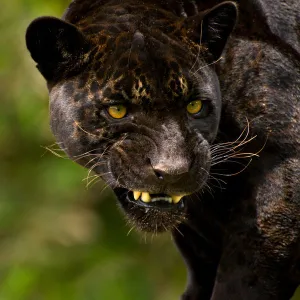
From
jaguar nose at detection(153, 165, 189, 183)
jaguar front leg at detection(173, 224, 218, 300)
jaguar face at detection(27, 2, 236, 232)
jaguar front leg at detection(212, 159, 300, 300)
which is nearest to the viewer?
jaguar nose at detection(153, 165, 189, 183)

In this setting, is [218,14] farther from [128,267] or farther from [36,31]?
[128,267]

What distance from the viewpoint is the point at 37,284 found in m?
10.6

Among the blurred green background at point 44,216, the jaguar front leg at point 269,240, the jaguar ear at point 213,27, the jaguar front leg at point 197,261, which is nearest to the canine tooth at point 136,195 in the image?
the jaguar front leg at point 269,240

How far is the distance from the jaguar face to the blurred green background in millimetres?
4008

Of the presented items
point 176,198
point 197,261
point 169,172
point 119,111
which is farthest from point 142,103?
point 197,261

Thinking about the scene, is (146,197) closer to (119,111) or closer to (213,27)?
(119,111)

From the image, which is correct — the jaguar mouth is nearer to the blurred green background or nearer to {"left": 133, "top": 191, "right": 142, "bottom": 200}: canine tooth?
{"left": 133, "top": 191, "right": 142, "bottom": 200}: canine tooth

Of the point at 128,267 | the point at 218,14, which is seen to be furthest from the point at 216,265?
the point at 128,267

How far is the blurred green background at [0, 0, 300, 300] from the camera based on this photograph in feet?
34.8

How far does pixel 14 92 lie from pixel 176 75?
5888mm

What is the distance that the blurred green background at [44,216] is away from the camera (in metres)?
10.6

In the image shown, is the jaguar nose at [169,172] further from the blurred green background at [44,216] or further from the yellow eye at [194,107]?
the blurred green background at [44,216]

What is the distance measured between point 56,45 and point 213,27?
0.88 meters

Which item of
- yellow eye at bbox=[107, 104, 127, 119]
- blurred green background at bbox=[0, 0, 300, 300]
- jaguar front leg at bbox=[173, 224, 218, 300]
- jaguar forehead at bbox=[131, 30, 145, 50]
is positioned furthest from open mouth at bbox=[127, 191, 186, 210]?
blurred green background at bbox=[0, 0, 300, 300]
